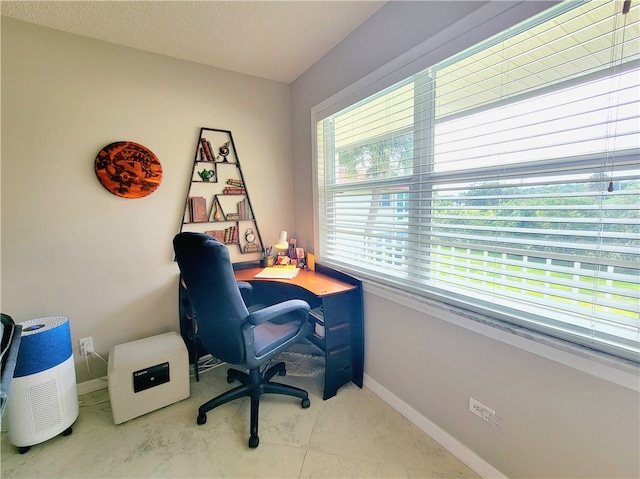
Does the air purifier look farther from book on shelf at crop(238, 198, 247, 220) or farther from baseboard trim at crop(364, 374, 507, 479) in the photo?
baseboard trim at crop(364, 374, 507, 479)

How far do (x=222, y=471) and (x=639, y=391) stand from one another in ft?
5.58

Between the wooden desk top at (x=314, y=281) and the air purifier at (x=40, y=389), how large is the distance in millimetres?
1095

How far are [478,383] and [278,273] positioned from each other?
1.48 m

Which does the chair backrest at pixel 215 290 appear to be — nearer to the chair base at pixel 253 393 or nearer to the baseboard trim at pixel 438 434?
the chair base at pixel 253 393

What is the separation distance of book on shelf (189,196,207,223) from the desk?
0.56 metres

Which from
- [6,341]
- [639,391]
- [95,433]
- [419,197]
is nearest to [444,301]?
[419,197]

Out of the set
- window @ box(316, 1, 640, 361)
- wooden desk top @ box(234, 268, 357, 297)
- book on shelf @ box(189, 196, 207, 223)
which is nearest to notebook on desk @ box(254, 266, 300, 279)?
wooden desk top @ box(234, 268, 357, 297)

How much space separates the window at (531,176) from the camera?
90cm

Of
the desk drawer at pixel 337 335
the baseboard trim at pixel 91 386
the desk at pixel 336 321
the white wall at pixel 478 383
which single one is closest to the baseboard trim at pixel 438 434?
the white wall at pixel 478 383

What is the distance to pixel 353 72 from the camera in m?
1.87

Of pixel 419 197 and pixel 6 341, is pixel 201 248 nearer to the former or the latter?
pixel 6 341

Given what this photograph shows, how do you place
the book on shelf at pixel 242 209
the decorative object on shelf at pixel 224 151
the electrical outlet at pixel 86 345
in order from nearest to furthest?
the electrical outlet at pixel 86 345 < the decorative object on shelf at pixel 224 151 < the book on shelf at pixel 242 209

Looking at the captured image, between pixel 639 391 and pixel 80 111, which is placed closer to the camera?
pixel 639 391

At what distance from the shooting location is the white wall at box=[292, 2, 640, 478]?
0.96 metres
